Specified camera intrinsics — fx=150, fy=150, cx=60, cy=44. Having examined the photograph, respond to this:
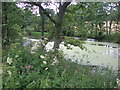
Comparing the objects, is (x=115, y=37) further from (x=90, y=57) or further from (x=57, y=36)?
(x=57, y=36)

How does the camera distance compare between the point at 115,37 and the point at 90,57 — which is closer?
the point at 90,57

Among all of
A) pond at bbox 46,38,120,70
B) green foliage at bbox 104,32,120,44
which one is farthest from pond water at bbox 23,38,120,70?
green foliage at bbox 104,32,120,44

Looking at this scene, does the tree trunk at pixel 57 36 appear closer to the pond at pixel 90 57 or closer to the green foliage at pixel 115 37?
the pond at pixel 90 57

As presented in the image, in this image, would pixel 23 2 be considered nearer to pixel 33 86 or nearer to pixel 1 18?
pixel 1 18

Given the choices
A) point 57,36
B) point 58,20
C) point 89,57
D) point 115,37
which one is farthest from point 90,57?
point 115,37

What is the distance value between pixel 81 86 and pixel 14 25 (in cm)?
183

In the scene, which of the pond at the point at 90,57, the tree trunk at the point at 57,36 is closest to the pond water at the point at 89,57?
the pond at the point at 90,57

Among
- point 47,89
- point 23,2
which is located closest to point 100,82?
point 47,89

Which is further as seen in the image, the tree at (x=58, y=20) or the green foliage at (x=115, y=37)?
the green foliage at (x=115, y=37)

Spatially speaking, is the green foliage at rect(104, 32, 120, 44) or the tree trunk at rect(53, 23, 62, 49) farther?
the green foliage at rect(104, 32, 120, 44)

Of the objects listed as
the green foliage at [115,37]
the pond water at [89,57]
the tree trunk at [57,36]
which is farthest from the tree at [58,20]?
the green foliage at [115,37]

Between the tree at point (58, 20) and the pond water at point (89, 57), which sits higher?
the tree at point (58, 20)

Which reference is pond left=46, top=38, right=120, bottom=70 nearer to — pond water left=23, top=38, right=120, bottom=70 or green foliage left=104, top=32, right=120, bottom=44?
pond water left=23, top=38, right=120, bottom=70

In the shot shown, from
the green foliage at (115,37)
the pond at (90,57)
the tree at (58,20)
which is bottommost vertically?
the pond at (90,57)
